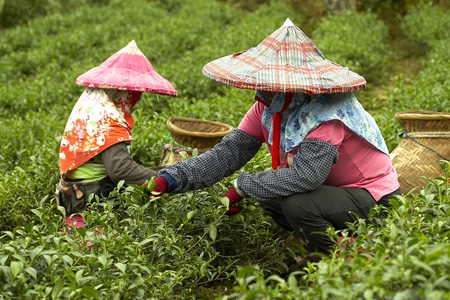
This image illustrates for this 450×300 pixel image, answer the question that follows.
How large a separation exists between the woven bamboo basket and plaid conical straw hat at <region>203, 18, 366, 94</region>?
116 cm

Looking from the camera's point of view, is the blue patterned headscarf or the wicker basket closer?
the blue patterned headscarf

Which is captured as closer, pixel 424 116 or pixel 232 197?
pixel 232 197

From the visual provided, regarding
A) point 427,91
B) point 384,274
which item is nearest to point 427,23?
point 427,91

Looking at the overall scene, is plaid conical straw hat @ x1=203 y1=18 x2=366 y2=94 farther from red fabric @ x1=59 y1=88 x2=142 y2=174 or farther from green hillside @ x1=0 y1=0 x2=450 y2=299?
red fabric @ x1=59 y1=88 x2=142 y2=174

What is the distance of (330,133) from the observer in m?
2.48

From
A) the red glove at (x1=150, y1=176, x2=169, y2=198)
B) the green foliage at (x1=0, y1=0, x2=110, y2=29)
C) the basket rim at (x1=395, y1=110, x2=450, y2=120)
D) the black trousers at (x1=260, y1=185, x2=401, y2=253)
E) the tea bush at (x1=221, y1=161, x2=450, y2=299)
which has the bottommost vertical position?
the black trousers at (x1=260, y1=185, x2=401, y2=253)

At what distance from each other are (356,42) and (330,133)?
6219mm

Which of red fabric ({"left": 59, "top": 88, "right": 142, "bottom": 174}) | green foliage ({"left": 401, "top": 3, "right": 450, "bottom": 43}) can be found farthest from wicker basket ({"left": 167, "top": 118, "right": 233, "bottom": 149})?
green foliage ({"left": 401, "top": 3, "right": 450, "bottom": 43})

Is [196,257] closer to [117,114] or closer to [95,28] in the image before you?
[117,114]

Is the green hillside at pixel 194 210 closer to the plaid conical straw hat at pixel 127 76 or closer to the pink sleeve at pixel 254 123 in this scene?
the pink sleeve at pixel 254 123

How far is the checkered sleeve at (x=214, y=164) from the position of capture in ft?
8.84

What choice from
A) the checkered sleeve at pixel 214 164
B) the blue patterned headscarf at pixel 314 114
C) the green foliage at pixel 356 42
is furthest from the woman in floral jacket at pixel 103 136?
the green foliage at pixel 356 42

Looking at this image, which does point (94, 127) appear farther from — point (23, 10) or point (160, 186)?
point (23, 10)

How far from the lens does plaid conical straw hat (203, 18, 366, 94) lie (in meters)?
2.40
